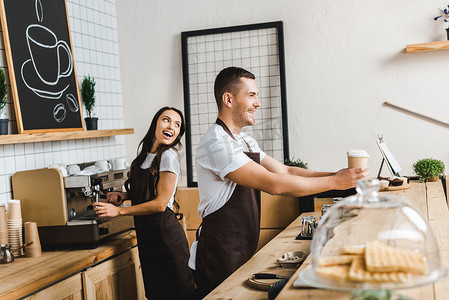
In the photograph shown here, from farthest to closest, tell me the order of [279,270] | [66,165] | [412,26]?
[412,26] < [66,165] < [279,270]

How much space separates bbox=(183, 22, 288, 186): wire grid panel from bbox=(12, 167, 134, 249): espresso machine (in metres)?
A: 1.30

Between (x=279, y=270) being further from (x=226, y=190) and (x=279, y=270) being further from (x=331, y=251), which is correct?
(x=331, y=251)

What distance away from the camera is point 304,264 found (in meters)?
1.71

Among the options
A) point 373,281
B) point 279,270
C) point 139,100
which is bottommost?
point 279,270

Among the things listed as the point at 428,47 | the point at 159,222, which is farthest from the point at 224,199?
the point at 428,47

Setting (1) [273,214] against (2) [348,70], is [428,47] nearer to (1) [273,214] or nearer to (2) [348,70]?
(2) [348,70]

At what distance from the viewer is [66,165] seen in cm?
359

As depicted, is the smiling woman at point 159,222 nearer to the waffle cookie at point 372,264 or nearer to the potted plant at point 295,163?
the potted plant at point 295,163

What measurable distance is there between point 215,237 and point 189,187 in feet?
6.22

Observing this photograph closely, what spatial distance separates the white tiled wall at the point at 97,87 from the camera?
3438 mm

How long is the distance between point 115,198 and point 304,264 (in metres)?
1.86

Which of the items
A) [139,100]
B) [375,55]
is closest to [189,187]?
[139,100]

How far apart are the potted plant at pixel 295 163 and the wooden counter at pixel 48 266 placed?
4.33 ft

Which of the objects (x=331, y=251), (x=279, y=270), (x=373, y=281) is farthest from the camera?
(x=279, y=270)
